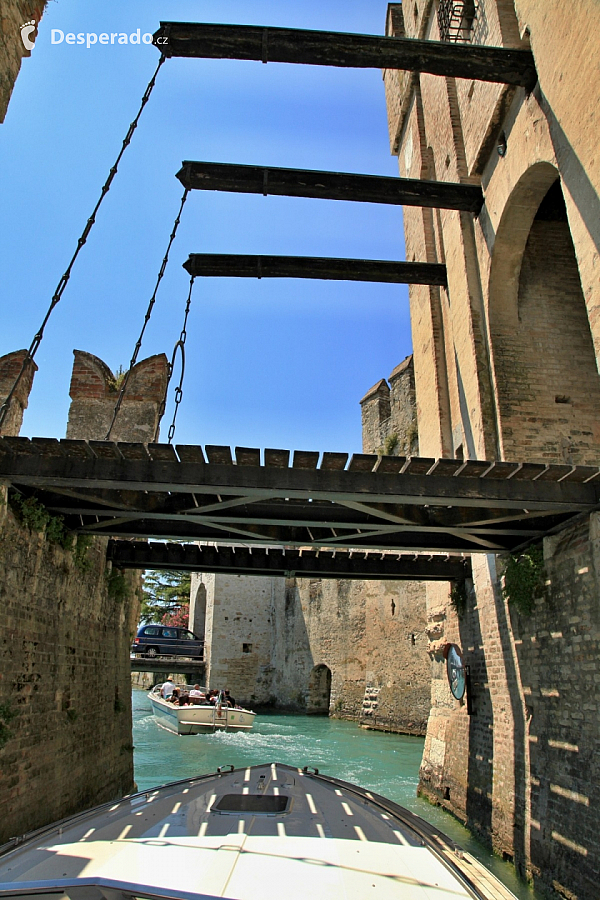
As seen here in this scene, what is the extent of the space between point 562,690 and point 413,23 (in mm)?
13776

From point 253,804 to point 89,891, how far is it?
248 cm

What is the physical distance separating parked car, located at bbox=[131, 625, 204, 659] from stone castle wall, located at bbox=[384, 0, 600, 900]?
18470 millimetres

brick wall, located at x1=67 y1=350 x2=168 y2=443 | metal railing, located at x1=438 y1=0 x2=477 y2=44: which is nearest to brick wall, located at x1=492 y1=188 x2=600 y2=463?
metal railing, located at x1=438 y1=0 x2=477 y2=44

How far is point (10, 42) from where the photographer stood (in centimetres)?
547

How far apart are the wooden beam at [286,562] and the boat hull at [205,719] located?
35.8ft

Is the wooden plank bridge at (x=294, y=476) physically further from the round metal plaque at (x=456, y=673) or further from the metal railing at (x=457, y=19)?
the metal railing at (x=457, y=19)

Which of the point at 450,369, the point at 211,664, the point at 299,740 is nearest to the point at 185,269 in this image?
the point at 450,369

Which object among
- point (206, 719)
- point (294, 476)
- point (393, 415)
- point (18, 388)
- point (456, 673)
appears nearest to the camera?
point (294, 476)

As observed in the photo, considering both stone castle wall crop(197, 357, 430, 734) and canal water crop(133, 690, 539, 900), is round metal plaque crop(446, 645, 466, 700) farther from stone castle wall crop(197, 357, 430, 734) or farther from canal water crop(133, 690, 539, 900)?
stone castle wall crop(197, 357, 430, 734)

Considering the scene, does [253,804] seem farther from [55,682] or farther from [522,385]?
[522,385]

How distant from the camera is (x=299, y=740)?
60.4ft

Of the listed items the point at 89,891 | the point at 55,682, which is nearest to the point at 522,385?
the point at 55,682

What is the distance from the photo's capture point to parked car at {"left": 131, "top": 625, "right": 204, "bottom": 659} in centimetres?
2686

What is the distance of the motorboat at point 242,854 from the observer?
3.39 metres
